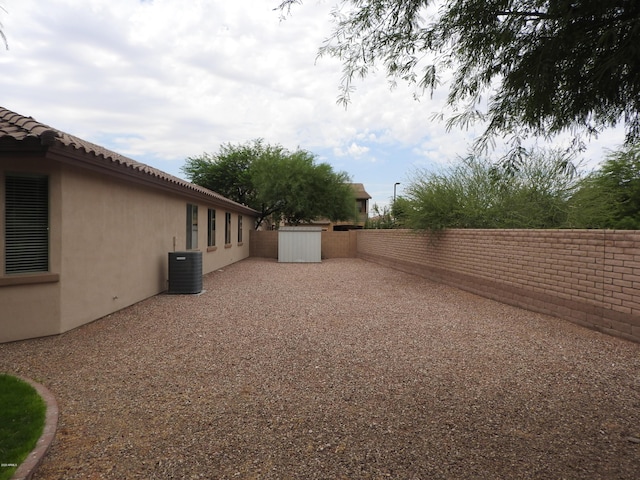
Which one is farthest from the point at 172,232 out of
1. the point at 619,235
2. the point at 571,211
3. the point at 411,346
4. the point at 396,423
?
the point at 571,211

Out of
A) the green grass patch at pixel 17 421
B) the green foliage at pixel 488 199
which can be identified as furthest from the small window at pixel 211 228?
the green grass patch at pixel 17 421

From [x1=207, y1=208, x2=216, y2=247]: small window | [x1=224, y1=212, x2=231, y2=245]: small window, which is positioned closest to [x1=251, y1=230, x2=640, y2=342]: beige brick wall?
[x1=207, y1=208, x2=216, y2=247]: small window

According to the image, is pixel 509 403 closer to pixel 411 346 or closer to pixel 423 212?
pixel 411 346

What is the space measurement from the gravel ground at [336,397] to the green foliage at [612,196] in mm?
4621

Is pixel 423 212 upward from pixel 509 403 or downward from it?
upward

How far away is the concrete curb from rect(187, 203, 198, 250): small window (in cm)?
829

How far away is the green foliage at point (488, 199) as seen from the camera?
10469mm

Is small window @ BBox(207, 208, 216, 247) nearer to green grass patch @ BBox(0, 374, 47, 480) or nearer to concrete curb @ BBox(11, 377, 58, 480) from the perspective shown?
green grass patch @ BBox(0, 374, 47, 480)

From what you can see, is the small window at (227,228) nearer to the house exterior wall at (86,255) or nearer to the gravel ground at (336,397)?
the house exterior wall at (86,255)

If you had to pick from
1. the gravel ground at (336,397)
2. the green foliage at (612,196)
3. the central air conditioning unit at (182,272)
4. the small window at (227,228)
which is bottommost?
the gravel ground at (336,397)

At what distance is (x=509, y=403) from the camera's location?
11.8 feet

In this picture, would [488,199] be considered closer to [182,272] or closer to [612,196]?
[612,196]

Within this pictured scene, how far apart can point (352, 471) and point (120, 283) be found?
642 cm

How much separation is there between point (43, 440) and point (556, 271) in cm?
763
